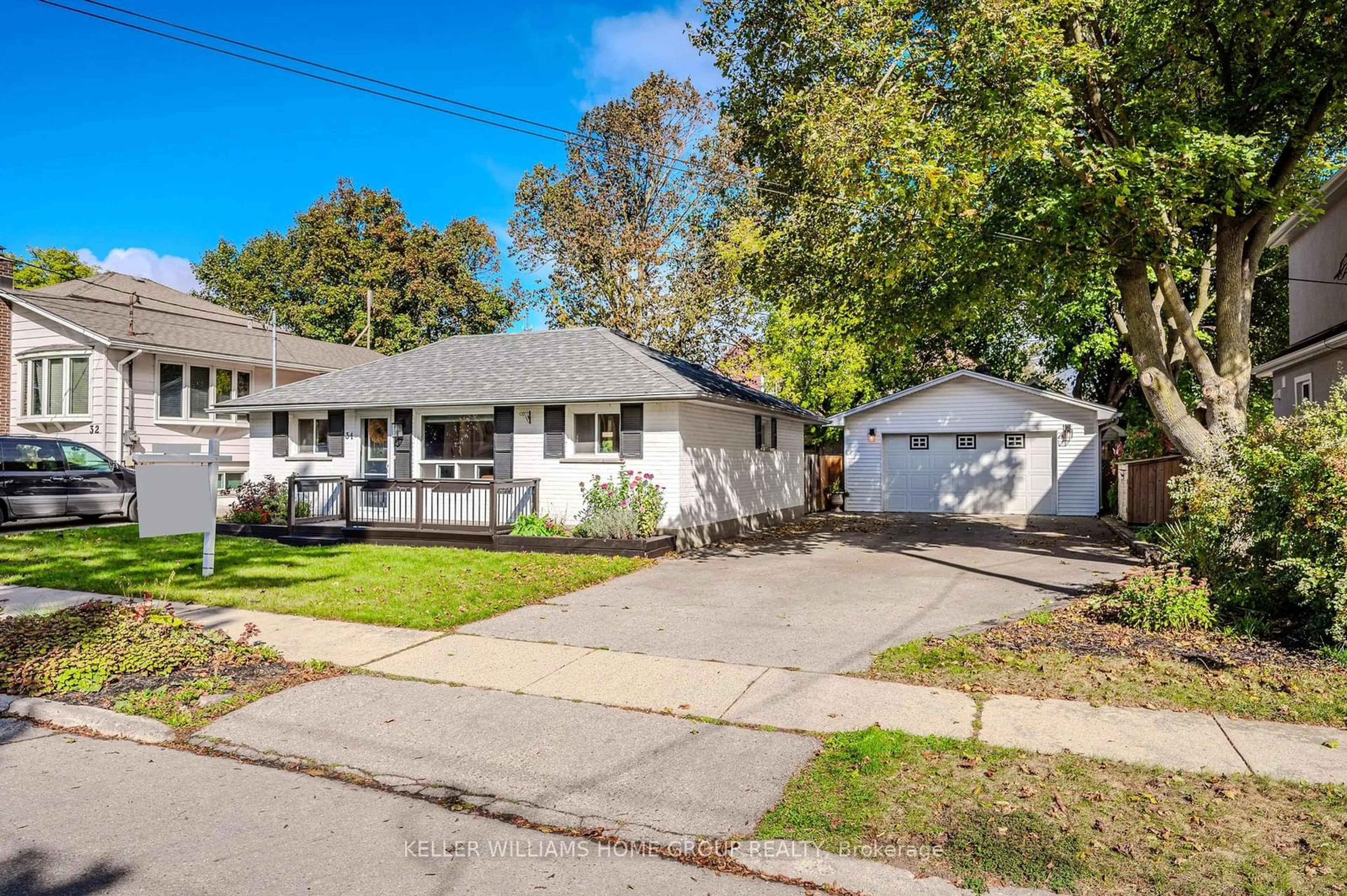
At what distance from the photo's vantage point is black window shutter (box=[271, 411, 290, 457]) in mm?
17953

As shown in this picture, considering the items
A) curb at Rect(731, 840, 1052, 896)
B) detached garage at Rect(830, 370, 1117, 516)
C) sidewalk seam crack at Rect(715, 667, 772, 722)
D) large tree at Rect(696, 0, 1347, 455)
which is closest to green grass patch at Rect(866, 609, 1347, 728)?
sidewalk seam crack at Rect(715, 667, 772, 722)

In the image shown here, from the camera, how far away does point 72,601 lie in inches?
350

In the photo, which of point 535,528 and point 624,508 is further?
point 535,528

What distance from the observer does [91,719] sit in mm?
5453

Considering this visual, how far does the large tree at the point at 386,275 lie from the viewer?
3825 centimetres

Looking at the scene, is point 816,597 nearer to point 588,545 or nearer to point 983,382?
point 588,545

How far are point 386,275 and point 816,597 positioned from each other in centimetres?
3405

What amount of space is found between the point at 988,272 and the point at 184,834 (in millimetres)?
12168

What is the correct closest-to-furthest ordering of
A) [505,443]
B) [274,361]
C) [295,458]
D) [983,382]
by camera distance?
[505,443] → [295,458] → [983,382] → [274,361]


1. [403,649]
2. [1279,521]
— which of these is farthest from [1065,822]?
[403,649]

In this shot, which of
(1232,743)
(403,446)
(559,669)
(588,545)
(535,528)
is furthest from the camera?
(403,446)

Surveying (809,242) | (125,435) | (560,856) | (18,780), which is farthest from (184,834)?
(125,435)

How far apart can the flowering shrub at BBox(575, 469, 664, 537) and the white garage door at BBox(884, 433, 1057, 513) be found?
37.2 feet

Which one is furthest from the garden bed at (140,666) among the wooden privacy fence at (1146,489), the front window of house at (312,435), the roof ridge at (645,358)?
the wooden privacy fence at (1146,489)
